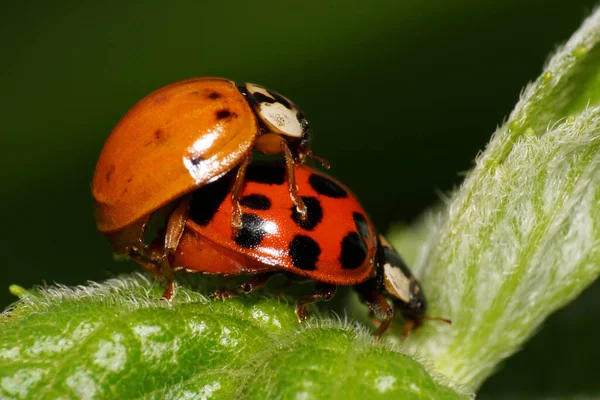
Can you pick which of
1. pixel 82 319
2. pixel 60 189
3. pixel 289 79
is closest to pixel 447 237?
pixel 82 319

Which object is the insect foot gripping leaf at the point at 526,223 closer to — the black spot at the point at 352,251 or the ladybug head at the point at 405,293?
the ladybug head at the point at 405,293

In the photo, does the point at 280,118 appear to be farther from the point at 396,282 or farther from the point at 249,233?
the point at 396,282

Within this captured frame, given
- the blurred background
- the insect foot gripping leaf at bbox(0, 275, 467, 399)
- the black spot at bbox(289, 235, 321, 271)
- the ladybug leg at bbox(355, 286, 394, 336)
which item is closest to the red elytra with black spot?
the black spot at bbox(289, 235, 321, 271)

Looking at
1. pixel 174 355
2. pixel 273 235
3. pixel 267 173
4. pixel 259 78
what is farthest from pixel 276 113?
pixel 259 78

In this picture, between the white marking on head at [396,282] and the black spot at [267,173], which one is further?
the white marking on head at [396,282]

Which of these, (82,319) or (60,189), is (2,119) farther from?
(82,319)

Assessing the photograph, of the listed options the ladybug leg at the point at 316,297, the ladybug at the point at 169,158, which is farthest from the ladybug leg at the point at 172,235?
the ladybug leg at the point at 316,297
